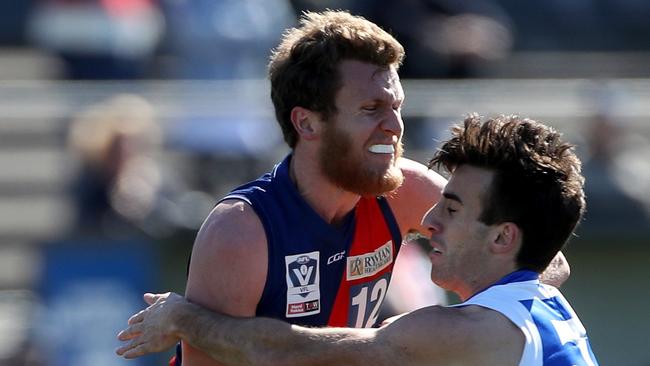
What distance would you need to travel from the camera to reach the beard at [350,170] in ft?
14.5

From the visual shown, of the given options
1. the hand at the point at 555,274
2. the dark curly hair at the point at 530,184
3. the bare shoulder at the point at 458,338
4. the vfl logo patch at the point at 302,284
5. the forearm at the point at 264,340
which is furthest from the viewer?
the hand at the point at 555,274

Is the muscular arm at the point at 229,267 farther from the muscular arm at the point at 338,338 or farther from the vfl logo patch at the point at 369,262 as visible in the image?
the vfl logo patch at the point at 369,262

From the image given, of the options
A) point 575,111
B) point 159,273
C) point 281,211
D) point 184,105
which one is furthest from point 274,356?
point 575,111

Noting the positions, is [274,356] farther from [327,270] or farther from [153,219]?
[153,219]

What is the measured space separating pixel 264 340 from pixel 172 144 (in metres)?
4.03

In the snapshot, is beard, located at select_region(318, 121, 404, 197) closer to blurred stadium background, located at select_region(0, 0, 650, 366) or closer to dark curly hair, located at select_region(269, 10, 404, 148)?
dark curly hair, located at select_region(269, 10, 404, 148)

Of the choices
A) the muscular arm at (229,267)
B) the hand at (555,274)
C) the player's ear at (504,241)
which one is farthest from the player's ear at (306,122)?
the hand at (555,274)

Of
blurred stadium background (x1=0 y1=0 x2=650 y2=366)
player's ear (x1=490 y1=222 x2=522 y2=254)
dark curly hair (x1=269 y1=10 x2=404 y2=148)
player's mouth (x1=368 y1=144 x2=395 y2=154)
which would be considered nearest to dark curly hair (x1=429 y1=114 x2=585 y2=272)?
player's ear (x1=490 y1=222 x2=522 y2=254)

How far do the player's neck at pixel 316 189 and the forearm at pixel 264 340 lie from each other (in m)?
0.55

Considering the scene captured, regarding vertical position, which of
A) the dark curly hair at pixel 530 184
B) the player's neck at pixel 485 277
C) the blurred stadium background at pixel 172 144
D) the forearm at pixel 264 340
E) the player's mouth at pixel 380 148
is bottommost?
the blurred stadium background at pixel 172 144

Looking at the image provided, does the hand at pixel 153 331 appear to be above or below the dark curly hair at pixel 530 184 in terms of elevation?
below

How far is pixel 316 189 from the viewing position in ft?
14.8

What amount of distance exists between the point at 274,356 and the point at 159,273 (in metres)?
3.62

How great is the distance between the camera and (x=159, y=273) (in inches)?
297
